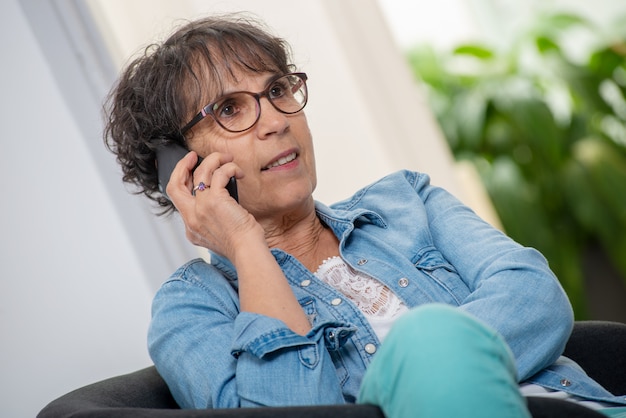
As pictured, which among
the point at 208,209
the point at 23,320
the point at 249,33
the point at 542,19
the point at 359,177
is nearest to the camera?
the point at 208,209

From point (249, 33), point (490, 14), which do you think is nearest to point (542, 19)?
point (490, 14)

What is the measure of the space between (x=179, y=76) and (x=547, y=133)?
8.92 ft

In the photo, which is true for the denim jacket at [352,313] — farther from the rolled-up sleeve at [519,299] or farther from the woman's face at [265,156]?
the woman's face at [265,156]

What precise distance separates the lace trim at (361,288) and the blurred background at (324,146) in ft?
2.52

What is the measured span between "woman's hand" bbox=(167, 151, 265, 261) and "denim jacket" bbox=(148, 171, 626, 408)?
0.09m

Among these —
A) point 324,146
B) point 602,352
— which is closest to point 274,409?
point 602,352

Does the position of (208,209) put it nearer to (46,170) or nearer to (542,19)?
(46,170)

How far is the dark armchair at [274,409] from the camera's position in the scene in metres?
1.04

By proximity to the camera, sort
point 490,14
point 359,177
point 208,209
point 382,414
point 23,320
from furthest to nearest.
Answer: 1. point 490,14
2. point 359,177
3. point 23,320
4. point 208,209
5. point 382,414

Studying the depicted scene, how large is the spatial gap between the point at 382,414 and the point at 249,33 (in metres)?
0.94

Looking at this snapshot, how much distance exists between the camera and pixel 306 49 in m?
2.86

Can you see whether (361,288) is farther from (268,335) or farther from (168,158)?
(168,158)

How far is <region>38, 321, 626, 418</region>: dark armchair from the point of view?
1.04 metres

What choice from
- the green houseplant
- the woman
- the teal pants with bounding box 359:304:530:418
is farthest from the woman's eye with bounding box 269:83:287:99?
the green houseplant
